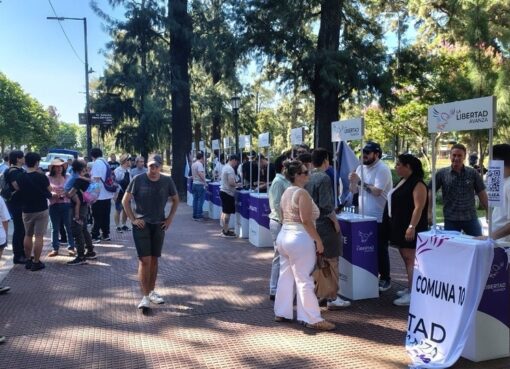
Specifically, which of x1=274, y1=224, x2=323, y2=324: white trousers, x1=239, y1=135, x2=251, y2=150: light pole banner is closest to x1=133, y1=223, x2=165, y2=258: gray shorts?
x1=274, y1=224, x2=323, y2=324: white trousers

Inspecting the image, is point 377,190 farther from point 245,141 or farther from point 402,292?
point 245,141

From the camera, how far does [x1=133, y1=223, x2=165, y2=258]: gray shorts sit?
19.0ft

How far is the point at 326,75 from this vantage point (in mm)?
14078

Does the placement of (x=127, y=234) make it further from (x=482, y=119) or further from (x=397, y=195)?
(x=482, y=119)

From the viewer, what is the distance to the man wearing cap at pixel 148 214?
581 cm

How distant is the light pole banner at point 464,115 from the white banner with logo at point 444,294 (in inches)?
37.0

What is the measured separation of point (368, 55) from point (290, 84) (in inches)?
100

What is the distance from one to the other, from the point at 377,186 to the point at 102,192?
5806 millimetres

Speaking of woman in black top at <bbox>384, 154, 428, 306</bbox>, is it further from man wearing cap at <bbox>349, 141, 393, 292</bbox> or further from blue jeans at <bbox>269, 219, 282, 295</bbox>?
blue jeans at <bbox>269, 219, 282, 295</bbox>

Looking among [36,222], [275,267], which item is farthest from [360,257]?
[36,222]

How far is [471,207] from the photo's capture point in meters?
5.93

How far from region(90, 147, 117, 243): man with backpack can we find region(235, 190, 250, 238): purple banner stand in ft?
8.58

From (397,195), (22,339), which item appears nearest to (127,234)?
(22,339)

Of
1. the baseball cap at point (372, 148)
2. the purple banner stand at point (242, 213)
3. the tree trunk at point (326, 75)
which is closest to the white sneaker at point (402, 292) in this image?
the baseball cap at point (372, 148)
